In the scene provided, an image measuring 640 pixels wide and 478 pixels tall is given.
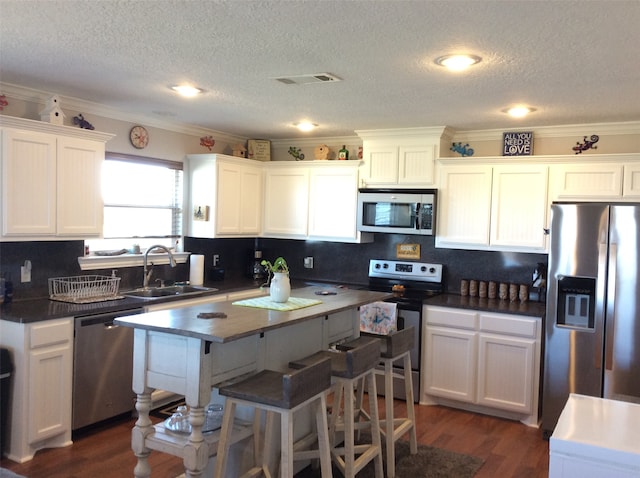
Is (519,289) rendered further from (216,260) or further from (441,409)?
(216,260)

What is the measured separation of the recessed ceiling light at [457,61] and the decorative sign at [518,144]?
189cm

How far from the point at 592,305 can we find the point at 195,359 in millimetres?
2784

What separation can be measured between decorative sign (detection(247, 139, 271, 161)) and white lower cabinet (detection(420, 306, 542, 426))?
233 centimetres

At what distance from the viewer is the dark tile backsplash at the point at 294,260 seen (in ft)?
12.7

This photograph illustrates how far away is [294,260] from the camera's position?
→ 5883mm

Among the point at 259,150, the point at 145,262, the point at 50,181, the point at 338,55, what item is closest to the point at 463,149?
the point at 259,150

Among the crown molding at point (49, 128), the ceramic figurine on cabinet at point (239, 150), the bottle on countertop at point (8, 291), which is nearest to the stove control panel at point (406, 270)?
the ceramic figurine on cabinet at point (239, 150)

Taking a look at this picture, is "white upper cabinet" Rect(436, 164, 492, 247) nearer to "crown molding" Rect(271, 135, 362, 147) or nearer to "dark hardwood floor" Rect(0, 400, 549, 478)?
"crown molding" Rect(271, 135, 362, 147)

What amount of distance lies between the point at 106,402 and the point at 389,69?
111 inches

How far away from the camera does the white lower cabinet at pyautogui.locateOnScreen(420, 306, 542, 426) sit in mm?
4207

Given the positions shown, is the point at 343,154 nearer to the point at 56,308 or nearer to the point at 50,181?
the point at 50,181

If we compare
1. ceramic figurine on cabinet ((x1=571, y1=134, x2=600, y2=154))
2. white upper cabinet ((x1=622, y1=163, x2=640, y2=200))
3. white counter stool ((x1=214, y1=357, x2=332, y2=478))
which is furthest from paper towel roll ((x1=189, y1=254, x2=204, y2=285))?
white upper cabinet ((x1=622, y1=163, x2=640, y2=200))

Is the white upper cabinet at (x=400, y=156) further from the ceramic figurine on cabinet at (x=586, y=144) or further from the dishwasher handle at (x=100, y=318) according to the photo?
the dishwasher handle at (x=100, y=318)

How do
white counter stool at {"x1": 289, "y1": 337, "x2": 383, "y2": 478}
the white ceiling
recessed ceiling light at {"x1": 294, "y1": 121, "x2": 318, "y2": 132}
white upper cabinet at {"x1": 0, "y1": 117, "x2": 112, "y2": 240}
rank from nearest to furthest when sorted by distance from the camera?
1. the white ceiling
2. white counter stool at {"x1": 289, "y1": 337, "x2": 383, "y2": 478}
3. white upper cabinet at {"x1": 0, "y1": 117, "x2": 112, "y2": 240}
4. recessed ceiling light at {"x1": 294, "y1": 121, "x2": 318, "y2": 132}
